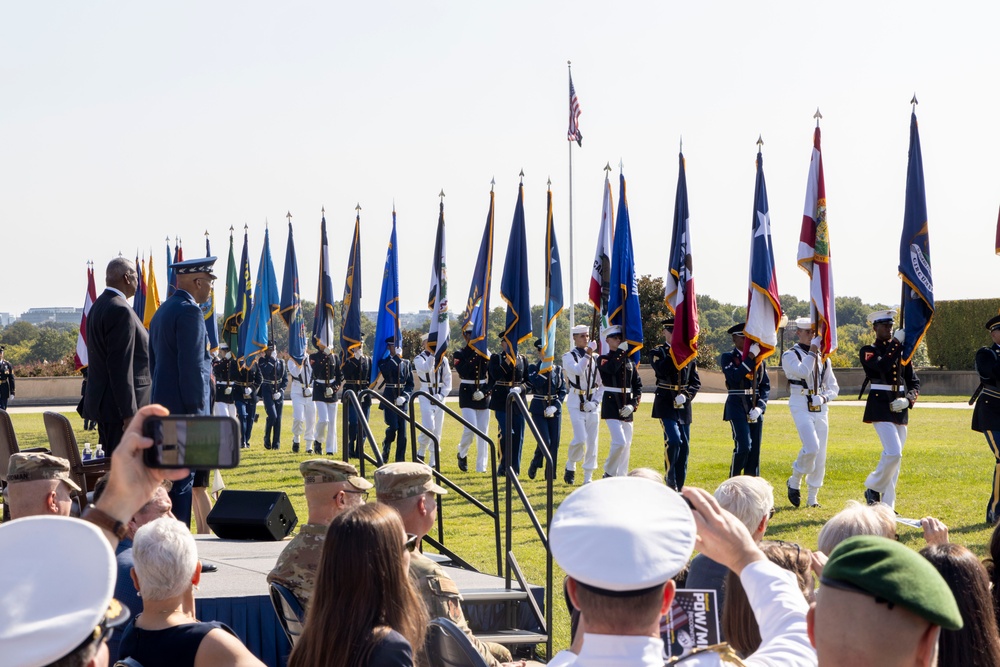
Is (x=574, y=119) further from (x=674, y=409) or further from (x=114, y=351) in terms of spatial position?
(x=114, y=351)

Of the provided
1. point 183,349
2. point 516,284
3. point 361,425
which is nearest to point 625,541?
point 183,349

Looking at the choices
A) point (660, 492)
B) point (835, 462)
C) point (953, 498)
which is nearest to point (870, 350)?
point (953, 498)

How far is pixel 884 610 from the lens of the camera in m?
1.93

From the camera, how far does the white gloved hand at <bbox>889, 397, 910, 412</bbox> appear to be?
1145 centimetres

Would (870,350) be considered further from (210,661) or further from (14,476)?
(210,661)

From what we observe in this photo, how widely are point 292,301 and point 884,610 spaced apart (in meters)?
21.3

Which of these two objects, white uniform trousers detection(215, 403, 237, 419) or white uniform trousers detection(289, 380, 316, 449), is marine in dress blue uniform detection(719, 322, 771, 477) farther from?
white uniform trousers detection(215, 403, 237, 419)

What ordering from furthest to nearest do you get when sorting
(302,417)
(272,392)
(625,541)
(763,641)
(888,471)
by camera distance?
(272,392)
(302,417)
(888,471)
(763,641)
(625,541)

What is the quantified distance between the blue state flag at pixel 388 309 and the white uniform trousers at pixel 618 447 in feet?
20.0

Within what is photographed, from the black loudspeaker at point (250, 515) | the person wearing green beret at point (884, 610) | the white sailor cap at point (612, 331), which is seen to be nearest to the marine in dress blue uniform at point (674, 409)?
the white sailor cap at point (612, 331)

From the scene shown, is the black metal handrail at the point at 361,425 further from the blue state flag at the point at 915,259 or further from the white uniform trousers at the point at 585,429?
the white uniform trousers at the point at 585,429

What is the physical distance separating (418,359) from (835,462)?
6.73 metres

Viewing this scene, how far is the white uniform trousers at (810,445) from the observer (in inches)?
479

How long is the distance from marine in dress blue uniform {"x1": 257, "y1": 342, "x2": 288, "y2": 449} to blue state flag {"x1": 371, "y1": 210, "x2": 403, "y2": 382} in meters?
2.93
